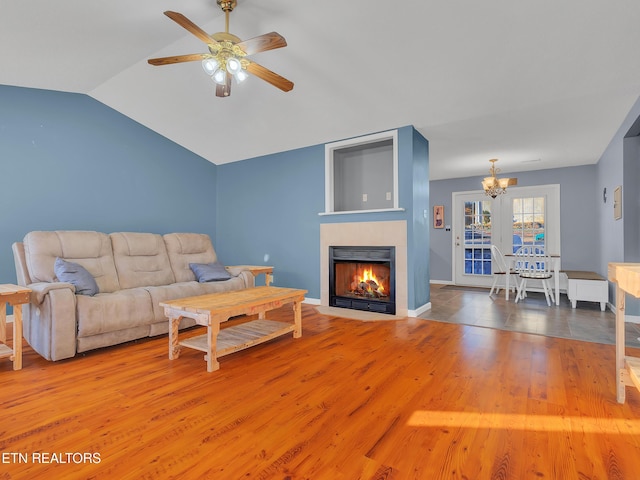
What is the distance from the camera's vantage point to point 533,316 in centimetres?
409

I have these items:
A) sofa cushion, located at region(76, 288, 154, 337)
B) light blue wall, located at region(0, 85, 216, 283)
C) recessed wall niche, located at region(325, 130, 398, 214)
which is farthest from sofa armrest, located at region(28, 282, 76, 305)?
recessed wall niche, located at region(325, 130, 398, 214)

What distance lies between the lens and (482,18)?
8.40ft

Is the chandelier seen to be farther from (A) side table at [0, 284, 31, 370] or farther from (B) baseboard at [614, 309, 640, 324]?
(A) side table at [0, 284, 31, 370]

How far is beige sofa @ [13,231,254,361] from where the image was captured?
2631mm

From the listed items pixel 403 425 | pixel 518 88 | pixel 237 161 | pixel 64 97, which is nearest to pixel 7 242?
pixel 64 97

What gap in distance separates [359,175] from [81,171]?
3.74 meters

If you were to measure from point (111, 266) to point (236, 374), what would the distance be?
6.83 feet

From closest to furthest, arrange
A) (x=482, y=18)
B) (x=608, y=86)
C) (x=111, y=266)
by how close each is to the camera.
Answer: (x=482, y=18), (x=608, y=86), (x=111, y=266)

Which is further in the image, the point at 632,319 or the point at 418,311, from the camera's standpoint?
the point at 418,311

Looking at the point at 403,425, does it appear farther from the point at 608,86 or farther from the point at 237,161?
the point at 237,161

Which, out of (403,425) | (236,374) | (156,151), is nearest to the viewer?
(403,425)

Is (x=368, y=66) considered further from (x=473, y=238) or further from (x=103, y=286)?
(x=473, y=238)

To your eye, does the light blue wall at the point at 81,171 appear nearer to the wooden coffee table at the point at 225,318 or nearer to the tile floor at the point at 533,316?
the wooden coffee table at the point at 225,318

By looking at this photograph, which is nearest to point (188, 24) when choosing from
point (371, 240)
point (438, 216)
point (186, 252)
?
point (186, 252)
